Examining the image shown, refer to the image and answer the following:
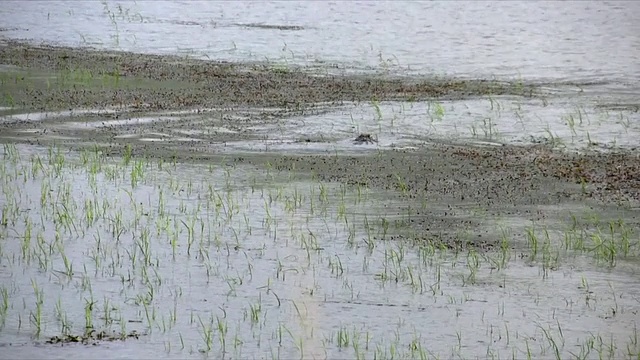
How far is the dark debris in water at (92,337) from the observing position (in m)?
6.97

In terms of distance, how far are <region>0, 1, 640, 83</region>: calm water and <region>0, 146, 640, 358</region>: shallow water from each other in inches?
378

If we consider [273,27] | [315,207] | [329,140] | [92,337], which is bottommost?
[92,337]

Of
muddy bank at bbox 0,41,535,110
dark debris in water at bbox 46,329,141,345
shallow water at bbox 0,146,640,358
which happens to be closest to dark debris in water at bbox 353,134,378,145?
shallow water at bbox 0,146,640,358

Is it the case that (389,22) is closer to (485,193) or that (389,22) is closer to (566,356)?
(485,193)

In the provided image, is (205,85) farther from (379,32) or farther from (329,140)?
(379,32)

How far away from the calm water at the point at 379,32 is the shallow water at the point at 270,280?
9.61 metres

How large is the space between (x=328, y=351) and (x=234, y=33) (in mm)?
18319

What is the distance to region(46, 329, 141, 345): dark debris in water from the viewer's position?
6969mm

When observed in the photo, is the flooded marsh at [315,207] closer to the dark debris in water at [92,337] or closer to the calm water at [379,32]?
the dark debris in water at [92,337]

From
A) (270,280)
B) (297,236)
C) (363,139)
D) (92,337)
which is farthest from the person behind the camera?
(363,139)

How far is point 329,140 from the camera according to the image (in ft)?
43.5

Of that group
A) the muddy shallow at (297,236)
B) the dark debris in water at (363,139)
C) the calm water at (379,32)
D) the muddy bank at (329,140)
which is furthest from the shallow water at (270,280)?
the calm water at (379,32)

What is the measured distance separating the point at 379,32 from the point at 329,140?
12518 mm

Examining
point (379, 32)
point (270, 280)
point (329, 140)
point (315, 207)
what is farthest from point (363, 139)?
point (379, 32)
